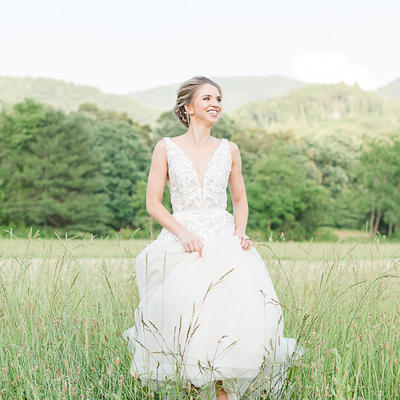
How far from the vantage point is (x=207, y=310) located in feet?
8.54

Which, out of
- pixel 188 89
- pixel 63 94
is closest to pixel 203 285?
pixel 188 89

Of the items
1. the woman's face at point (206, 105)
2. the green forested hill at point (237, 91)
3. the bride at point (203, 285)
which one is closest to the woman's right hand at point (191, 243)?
the bride at point (203, 285)

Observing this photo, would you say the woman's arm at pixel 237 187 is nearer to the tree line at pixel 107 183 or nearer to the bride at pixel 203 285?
the bride at pixel 203 285

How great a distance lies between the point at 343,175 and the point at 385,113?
5239cm

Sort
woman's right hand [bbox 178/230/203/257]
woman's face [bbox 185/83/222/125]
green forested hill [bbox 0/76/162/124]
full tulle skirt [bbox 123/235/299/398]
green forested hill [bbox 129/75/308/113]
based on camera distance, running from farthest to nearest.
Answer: green forested hill [bbox 129/75/308/113]
green forested hill [bbox 0/76/162/124]
woman's face [bbox 185/83/222/125]
woman's right hand [bbox 178/230/203/257]
full tulle skirt [bbox 123/235/299/398]

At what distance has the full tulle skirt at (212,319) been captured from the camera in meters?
2.54

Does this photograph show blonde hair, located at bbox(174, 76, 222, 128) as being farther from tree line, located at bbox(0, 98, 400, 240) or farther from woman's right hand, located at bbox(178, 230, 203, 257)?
tree line, located at bbox(0, 98, 400, 240)

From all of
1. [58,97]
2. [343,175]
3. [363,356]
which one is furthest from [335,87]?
[363,356]

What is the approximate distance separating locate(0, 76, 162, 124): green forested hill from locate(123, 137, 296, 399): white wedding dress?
79.1 meters

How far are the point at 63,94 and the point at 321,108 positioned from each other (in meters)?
50.0

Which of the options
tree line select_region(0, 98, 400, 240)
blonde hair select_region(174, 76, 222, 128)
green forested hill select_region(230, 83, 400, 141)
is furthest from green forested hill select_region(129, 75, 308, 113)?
blonde hair select_region(174, 76, 222, 128)

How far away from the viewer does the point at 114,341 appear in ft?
11.6

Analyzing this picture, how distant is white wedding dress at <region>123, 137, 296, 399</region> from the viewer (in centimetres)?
254

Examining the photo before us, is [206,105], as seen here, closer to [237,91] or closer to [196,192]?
[196,192]
